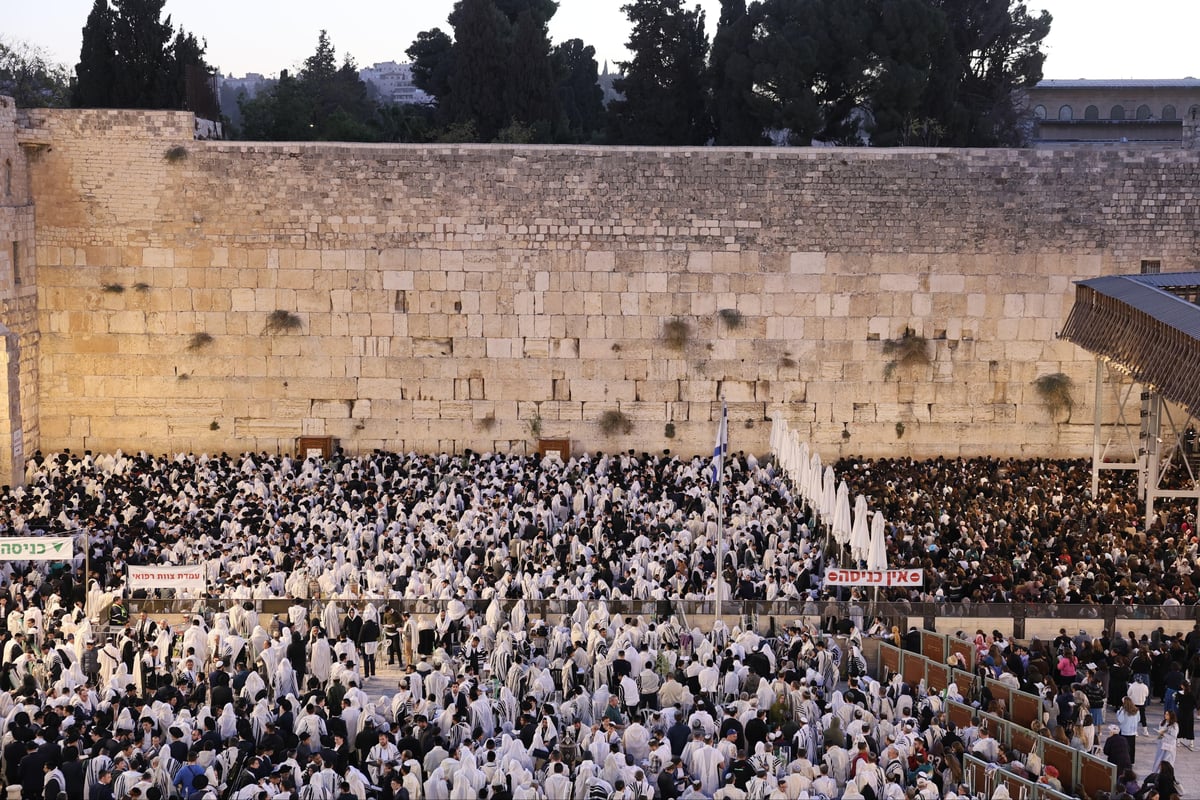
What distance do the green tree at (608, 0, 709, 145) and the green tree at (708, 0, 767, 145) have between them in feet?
3.12

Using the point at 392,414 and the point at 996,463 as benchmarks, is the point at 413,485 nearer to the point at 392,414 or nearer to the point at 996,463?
the point at 392,414

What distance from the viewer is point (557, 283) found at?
24.4 metres

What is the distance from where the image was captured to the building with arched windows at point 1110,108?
43.6 metres

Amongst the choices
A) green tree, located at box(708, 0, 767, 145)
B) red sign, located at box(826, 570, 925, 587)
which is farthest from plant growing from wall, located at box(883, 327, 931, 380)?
red sign, located at box(826, 570, 925, 587)

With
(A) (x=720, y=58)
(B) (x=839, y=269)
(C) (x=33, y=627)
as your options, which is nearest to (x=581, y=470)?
(B) (x=839, y=269)

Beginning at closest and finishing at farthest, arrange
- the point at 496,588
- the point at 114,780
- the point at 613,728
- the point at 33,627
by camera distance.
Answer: the point at 114,780 < the point at 613,728 < the point at 33,627 < the point at 496,588

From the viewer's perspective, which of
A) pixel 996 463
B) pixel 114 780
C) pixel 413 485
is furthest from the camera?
pixel 996 463

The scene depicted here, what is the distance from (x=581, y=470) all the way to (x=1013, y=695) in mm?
10849

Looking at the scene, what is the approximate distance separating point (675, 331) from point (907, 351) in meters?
3.99

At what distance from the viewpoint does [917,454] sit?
24.8 meters

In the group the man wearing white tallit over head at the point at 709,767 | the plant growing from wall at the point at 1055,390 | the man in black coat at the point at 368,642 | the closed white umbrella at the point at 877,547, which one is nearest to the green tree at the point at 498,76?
the plant growing from wall at the point at 1055,390

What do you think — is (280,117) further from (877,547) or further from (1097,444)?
(877,547)

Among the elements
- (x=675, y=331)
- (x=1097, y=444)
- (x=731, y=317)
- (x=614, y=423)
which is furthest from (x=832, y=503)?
(x=614, y=423)

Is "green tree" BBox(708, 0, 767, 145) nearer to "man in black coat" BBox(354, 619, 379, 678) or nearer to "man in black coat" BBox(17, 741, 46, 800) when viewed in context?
"man in black coat" BBox(354, 619, 379, 678)
